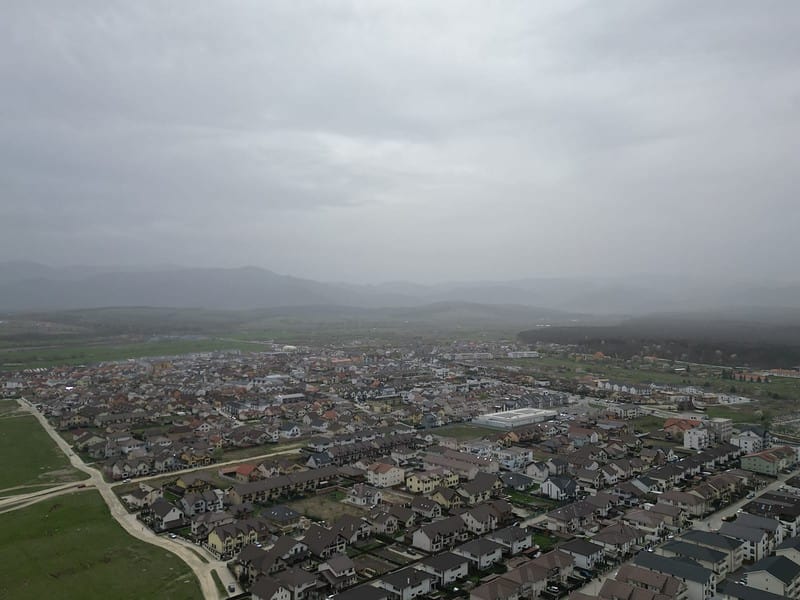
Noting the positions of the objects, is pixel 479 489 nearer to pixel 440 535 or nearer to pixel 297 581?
pixel 440 535

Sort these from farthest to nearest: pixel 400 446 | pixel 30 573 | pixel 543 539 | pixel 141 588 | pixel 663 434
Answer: pixel 663 434
pixel 400 446
pixel 543 539
pixel 30 573
pixel 141 588

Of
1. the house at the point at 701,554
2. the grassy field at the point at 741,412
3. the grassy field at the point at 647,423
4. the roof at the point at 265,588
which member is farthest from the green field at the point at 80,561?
the grassy field at the point at 741,412

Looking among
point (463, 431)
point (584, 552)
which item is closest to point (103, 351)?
point (463, 431)

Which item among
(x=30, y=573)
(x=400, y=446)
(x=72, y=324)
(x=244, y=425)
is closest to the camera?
(x=30, y=573)

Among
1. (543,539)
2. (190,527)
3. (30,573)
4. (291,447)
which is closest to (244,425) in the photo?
(291,447)

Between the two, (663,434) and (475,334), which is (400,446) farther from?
(475,334)

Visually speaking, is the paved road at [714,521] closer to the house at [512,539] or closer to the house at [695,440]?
the house at [512,539]
